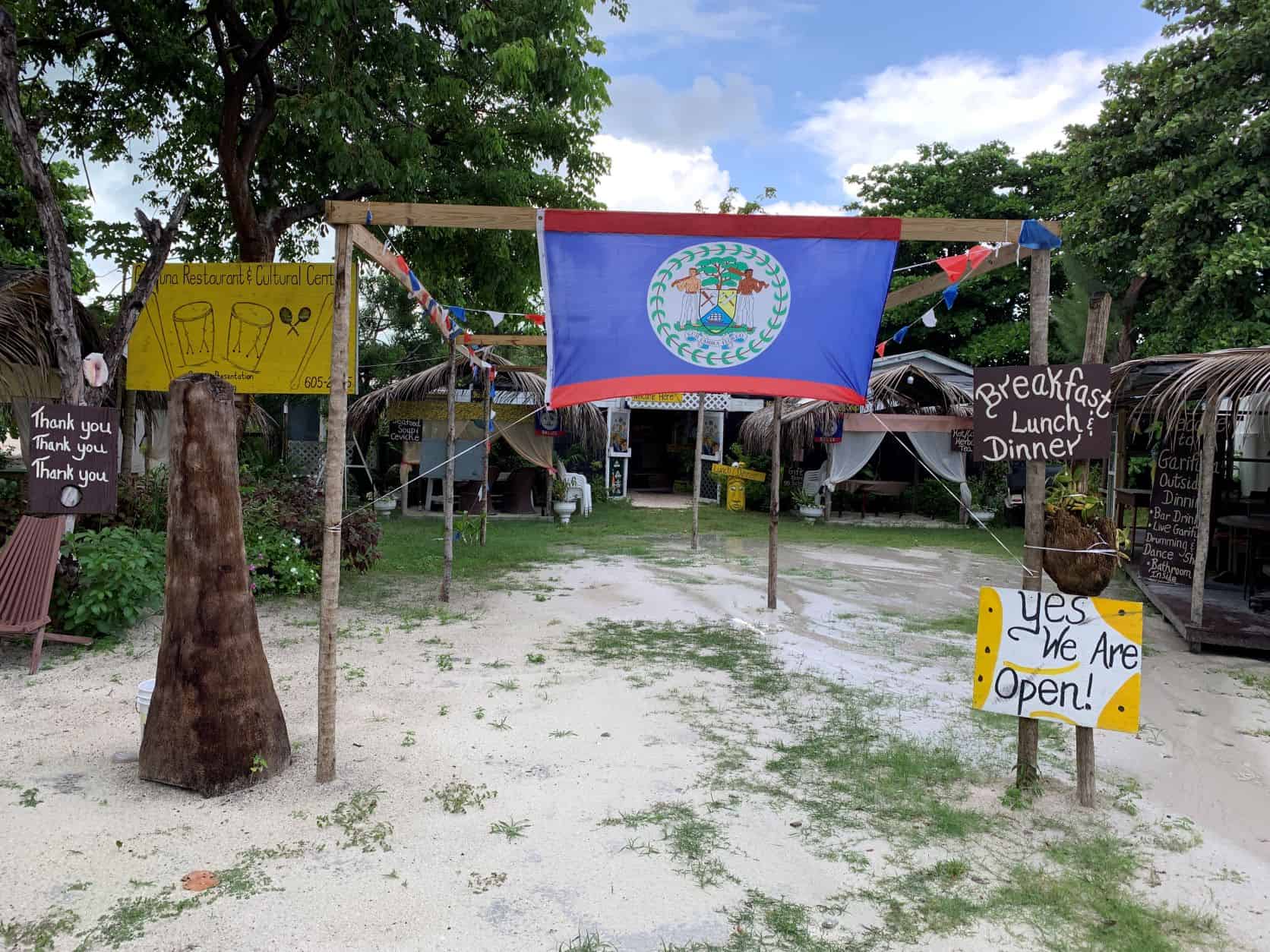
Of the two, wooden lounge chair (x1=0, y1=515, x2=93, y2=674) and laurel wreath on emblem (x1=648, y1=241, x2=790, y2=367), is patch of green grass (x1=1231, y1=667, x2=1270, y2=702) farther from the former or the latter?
wooden lounge chair (x1=0, y1=515, x2=93, y2=674)

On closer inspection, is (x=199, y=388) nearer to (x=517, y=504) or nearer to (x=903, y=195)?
(x=517, y=504)

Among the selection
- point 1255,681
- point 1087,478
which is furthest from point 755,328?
point 1255,681

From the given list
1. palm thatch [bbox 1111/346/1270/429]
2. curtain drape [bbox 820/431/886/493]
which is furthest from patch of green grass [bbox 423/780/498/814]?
curtain drape [bbox 820/431/886/493]

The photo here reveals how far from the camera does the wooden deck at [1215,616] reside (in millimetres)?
6941

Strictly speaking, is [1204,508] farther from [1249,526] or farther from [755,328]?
[755,328]

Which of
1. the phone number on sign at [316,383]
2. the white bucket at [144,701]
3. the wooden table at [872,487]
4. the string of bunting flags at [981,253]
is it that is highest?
the string of bunting flags at [981,253]

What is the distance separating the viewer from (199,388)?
13.0 feet

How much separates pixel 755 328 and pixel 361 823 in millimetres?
3004

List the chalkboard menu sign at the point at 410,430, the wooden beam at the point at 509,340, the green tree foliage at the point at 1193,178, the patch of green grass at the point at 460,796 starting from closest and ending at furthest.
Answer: the patch of green grass at the point at 460,796
the wooden beam at the point at 509,340
the green tree foliage at the point at 1193,178
the chalkboard menu sign at the point at 410,430

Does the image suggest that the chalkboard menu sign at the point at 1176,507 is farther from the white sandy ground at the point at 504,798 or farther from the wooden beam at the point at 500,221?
the wooden beam at the point at 500,221

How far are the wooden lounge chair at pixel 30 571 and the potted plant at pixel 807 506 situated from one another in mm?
13661

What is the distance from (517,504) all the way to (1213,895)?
14.3m

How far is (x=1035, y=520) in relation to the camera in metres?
4.02

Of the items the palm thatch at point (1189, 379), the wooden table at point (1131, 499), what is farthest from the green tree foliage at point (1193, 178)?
the palm thatch at point (1189, 379)
